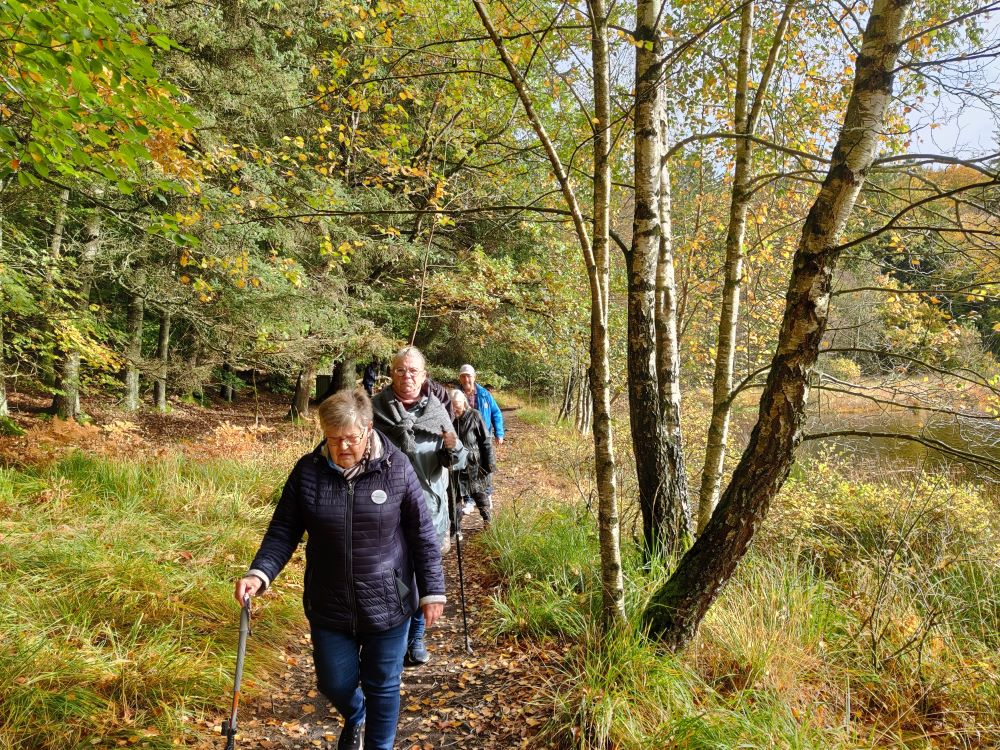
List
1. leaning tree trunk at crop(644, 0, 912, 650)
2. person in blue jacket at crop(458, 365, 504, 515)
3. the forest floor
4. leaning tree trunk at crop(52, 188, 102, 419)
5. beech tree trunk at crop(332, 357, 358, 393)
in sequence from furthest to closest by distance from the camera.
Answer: beech tree trunk at crop(332, 357, 358, 393) < leaning tree trunk at crop(52, 188, 102, 419) < person in blue jacket at crop(458, 365, 504, 515) < the forest floor < leaning tree trunk at crop(644, 0, 912, 650)

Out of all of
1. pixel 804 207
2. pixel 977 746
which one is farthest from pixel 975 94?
pixel 804 207

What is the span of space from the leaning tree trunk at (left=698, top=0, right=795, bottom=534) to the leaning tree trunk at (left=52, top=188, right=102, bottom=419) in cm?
903

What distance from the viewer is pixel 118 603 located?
370cm

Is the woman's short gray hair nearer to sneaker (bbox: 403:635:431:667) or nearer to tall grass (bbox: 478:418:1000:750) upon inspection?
tall grass (bbox: 478:418:1000:750)

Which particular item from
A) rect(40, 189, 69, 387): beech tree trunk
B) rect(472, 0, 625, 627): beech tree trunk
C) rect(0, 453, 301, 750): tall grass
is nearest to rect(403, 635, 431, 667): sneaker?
rect(0, 453, 301, 750): tall grass

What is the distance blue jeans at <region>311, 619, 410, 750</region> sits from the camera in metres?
2.49

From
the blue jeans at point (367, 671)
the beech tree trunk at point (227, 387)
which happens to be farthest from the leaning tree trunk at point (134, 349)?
the blue jeans at point (367, 671)

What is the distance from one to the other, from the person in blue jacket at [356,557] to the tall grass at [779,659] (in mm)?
1073

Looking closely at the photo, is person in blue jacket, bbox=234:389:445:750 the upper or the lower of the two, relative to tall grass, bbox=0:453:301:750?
upper

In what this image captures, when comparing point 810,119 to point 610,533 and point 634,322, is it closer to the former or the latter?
point 634,322

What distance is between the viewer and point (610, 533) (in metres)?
3.20

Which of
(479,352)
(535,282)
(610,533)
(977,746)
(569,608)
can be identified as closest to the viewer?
(977,746)

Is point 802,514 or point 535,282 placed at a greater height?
point 535,282

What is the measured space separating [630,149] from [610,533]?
5.71 metres
